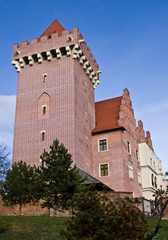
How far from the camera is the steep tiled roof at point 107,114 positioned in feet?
110

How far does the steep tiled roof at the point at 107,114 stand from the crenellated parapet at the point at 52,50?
16.1ft

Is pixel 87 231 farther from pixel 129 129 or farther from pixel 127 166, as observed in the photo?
pixel 129 129

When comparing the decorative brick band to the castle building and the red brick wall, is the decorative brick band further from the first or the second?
the red brick wall

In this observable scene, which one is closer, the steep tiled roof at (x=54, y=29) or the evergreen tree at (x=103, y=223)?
the evergreen tree at (x=103, y=223)

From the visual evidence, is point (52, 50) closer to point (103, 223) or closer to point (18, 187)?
point (18, 187)

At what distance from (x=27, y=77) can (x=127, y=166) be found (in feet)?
47.0

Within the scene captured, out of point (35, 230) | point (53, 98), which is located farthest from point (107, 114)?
point (35, 230)

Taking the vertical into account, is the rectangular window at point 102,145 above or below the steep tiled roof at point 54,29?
below

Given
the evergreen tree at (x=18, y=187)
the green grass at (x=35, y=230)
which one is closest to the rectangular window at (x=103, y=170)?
the evergreen tree at (x=18, y=187)

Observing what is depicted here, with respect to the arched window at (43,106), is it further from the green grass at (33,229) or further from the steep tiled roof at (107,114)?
the green grass at (33,229)

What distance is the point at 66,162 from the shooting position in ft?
70.4

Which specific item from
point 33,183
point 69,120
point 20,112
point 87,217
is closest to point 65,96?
point 69,120

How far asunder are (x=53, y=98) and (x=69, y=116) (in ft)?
9.63

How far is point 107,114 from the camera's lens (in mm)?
35781
